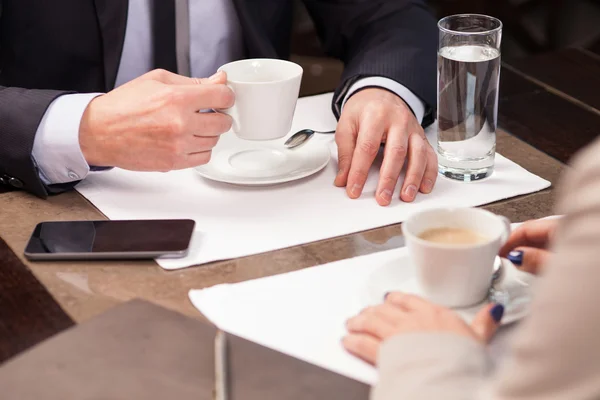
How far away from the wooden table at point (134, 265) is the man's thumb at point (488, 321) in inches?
9.1

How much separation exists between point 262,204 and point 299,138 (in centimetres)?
20

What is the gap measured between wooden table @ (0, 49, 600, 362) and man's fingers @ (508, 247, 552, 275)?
0.16m

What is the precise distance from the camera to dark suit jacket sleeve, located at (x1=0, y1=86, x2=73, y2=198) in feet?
4.01

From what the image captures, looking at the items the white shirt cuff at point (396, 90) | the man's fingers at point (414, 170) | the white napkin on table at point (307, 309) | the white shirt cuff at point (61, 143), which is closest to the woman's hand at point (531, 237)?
the white napkin on table at point (307, 309)

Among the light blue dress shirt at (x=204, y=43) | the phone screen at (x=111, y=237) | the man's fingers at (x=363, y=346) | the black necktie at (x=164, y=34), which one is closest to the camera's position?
the man's fingers at (x=363, y=346)

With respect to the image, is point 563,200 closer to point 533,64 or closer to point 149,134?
point 149,134

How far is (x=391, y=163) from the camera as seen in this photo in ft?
4.04

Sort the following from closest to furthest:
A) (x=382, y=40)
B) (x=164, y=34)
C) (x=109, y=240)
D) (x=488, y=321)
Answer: (x=488, y=321) → (x=109, y=240) → (x=382, y=40) → (x=164, y=34)

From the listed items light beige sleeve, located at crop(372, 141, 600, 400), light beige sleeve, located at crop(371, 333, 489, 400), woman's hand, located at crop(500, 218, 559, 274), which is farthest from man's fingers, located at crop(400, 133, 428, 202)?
light beige sleeve, located at crop(372, 141, 600, 400)

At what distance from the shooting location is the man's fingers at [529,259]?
0.93 meters

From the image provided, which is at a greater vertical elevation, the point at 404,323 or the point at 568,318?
the point at 568,318

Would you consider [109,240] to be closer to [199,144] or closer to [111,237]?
[111,237]

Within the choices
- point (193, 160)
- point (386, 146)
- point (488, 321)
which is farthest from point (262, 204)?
point (488, 321)

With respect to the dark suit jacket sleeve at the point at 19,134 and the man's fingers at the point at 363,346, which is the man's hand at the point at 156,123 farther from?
the man's fingers at the point at 363,346
